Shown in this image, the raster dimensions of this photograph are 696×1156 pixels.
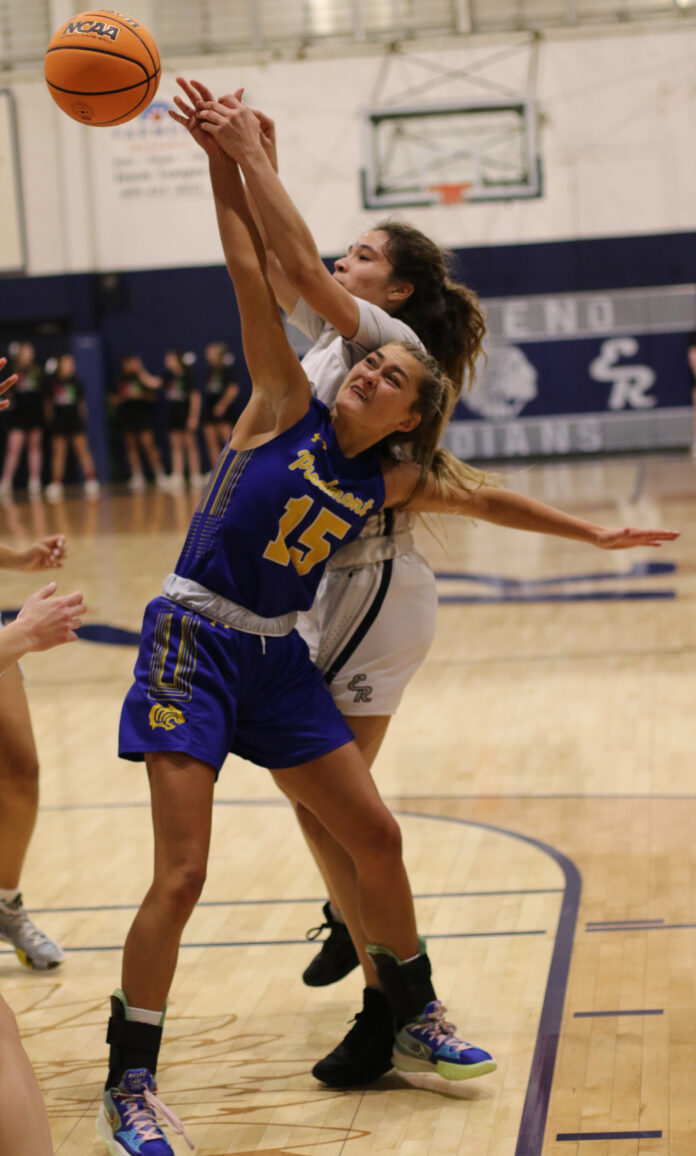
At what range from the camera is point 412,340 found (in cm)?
341

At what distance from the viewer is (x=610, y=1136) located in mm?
2967

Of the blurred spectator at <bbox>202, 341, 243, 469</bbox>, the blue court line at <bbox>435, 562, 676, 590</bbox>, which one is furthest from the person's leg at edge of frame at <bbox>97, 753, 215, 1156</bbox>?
the blurred spectator at <bbox>202, 341, 243, 469</bbox>

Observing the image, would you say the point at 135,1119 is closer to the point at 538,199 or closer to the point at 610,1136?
the point at 610,1136

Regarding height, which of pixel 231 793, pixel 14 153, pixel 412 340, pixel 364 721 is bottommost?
pixel 231 793

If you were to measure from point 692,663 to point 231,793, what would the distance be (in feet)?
9.93

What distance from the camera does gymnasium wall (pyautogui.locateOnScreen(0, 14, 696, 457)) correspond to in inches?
794

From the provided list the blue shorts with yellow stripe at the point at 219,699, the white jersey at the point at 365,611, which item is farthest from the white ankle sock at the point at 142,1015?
the white jersey at the point at 365,611

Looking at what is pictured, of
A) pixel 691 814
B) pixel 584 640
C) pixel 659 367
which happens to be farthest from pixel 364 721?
pixel 659 367

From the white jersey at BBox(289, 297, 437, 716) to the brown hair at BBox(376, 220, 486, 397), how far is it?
150mm

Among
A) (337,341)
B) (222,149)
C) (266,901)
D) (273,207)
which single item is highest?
(222,149)

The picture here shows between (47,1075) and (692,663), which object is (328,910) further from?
(692,663)

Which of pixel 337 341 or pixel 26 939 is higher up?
pixel 337 341

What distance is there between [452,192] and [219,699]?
17957 mm

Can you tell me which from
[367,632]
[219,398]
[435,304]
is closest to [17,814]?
[367,632]
